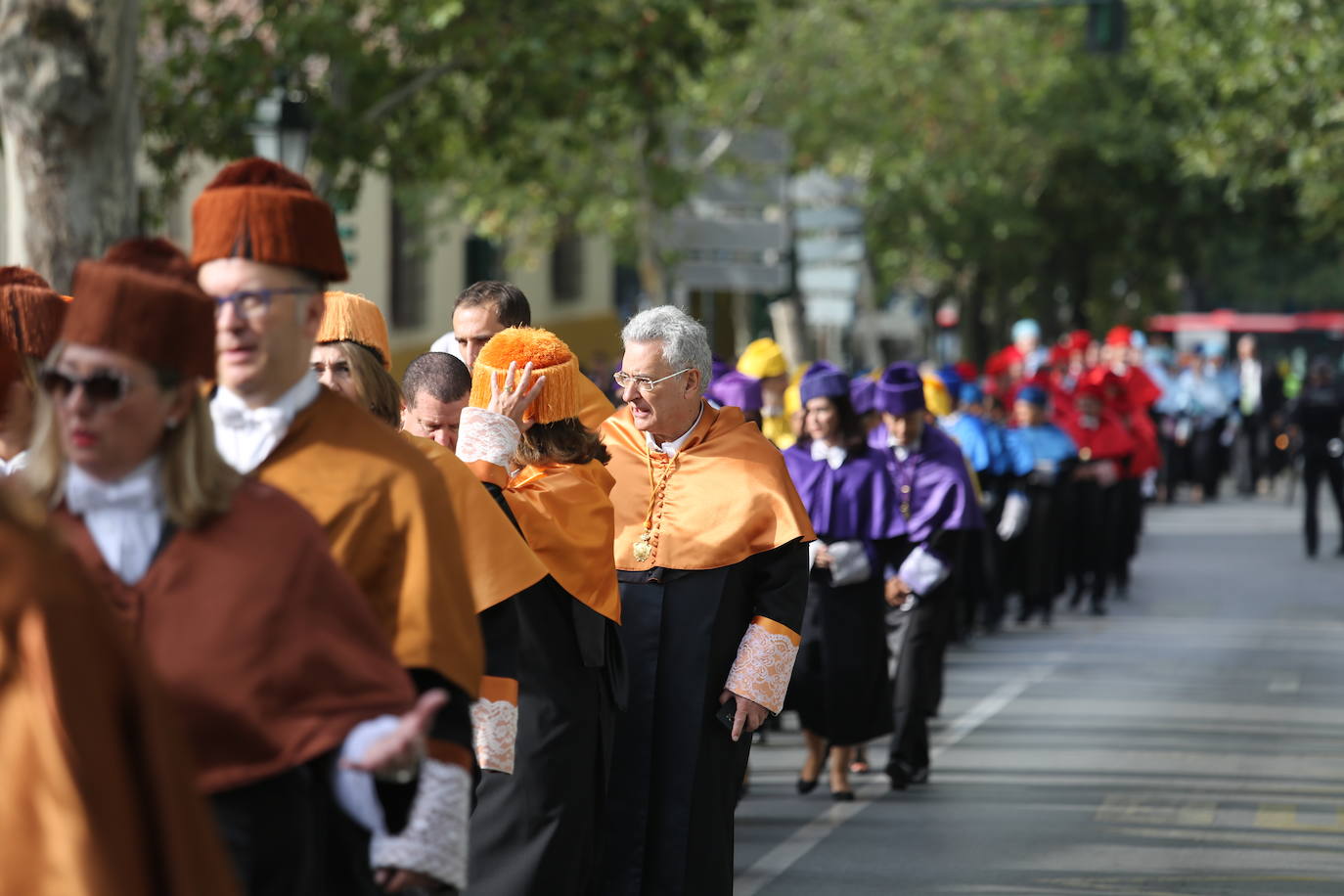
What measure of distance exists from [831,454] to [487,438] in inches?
198

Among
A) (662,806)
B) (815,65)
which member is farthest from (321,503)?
(815,65)

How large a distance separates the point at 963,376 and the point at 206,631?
16.7 meters

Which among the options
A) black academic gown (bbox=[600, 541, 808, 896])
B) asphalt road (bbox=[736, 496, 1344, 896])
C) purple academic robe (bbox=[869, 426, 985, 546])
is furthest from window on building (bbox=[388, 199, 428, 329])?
black academic gown (bbox=[600, 541, 808, 896])

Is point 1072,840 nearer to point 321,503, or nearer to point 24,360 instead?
point 24,360

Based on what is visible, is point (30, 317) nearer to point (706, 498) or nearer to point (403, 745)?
point (706, 498)

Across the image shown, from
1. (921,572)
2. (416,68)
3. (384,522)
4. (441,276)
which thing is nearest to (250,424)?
(384,522)

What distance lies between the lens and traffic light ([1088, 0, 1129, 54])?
22359 millimetres

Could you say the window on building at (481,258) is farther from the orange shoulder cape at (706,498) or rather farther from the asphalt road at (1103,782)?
the orange shoulder cape at (706,498)

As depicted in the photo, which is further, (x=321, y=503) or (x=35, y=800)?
(x=321, y=503)

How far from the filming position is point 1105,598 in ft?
70.2

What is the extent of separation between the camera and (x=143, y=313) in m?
3.52

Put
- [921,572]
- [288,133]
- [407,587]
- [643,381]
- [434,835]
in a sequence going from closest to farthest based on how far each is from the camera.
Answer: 1. [434,835]
2. [407,587]
3. [643,381]
4. [921,572]
5. [288,133]

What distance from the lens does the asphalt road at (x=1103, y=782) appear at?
8.95m

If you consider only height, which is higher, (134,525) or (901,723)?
(134,525)
